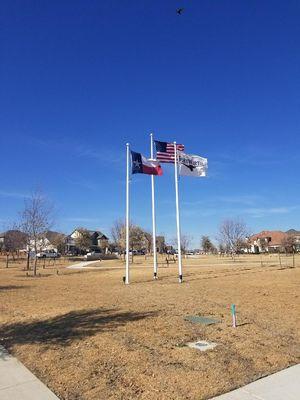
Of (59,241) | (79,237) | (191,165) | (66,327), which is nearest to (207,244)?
(79,237)

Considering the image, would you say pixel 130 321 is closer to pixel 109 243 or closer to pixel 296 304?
pixel 296 304

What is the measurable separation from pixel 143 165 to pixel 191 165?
2.91 m

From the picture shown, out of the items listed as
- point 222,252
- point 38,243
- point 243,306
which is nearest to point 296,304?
point 243,306

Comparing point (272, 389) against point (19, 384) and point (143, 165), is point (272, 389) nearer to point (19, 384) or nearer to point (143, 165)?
point (19, 384)

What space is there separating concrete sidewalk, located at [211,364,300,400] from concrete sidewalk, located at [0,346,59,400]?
94.8 inches

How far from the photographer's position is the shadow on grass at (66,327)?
29.9 feet

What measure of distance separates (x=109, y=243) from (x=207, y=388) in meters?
120

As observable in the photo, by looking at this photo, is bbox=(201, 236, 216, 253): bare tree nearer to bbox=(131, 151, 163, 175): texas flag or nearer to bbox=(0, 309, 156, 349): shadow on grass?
bbox=(131, 151, 163, 175): texas flag

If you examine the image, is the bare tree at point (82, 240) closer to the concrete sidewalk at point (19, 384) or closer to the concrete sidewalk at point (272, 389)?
the concrete sidewalk at point (19, 384)

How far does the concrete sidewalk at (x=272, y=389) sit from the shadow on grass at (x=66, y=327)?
3946 millimetres

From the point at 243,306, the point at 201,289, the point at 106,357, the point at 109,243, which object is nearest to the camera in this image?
the point at 106,357

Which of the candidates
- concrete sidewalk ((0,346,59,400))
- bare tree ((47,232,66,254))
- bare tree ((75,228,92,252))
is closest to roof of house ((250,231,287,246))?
bare tree ((75,228,92,252))

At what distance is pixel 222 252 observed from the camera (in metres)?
105

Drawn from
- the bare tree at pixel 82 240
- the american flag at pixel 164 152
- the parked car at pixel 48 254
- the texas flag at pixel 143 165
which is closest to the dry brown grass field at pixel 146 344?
the texas flag at pixel 143 165
